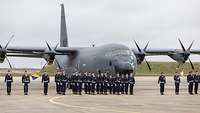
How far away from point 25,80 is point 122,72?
7.14 metres

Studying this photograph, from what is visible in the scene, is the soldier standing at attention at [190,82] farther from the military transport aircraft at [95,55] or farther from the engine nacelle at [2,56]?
the engine nacelle at [2,56]

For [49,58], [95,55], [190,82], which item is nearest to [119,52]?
[95,55]

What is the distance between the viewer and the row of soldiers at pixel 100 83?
3114 cm

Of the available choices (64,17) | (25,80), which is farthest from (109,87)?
(64,17)

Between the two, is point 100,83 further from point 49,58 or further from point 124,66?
point 49,58

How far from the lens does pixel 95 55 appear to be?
122 feet

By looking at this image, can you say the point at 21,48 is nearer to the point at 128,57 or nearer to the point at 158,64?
the point at 128,57

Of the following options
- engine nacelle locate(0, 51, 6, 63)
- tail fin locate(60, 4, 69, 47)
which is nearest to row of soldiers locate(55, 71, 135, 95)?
engine nacelle locate(0, 51, 6, 63)

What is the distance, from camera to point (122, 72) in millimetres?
32875

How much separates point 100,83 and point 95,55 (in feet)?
19.7

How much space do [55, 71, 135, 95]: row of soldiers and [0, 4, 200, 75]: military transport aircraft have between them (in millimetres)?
1545

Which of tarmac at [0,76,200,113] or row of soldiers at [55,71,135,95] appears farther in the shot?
row of soldiers at [55,71,135,95]

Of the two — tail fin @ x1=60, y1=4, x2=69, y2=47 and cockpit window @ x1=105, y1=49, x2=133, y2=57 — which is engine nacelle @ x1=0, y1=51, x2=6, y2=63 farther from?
tail fin @ x1=60, y1=4, x2=69, y2=47

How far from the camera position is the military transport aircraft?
3378 cm
